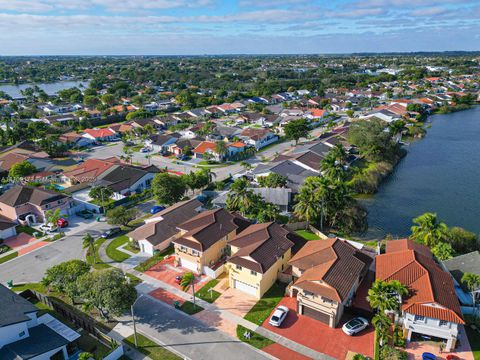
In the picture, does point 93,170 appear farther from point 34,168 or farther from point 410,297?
point 410,297

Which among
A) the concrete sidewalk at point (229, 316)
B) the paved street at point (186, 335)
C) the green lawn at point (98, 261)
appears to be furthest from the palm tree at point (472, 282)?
the green lawn at point (98, 261)

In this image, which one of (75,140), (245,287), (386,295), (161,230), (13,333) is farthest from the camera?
(75,140)

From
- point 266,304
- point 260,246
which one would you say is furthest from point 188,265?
point 266,304

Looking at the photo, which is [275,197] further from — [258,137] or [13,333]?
[258,137]

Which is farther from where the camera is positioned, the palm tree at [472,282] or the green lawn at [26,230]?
the green lawn at [26,230]

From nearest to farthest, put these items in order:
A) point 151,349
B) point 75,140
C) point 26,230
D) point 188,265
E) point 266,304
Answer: point 151,349 < point 266,304 < point 188,265 < point 26,230 < point 75,140

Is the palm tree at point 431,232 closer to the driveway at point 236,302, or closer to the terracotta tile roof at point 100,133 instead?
the driveway at point 236,302

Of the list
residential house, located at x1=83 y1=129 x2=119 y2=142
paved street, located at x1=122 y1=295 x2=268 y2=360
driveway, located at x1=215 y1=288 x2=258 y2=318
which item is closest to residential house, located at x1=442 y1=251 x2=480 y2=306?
driveway, located at x1=215 y1=288 x2=258 y2=318

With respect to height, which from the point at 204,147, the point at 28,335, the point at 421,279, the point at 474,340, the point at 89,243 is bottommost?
Result: the point at 474,340

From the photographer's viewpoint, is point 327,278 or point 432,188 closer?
point 327,278
